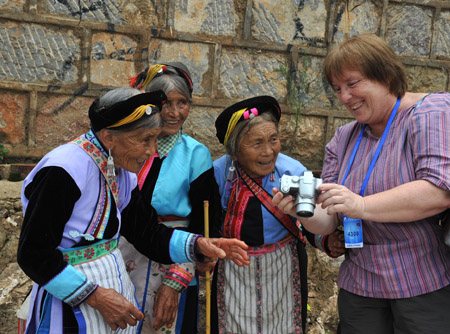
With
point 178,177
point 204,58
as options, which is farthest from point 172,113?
point 204,58

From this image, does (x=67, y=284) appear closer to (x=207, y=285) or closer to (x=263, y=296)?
(x=207, y=285)

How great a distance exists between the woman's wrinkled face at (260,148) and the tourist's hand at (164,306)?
0.83 m

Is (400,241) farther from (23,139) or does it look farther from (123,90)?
(23,139)

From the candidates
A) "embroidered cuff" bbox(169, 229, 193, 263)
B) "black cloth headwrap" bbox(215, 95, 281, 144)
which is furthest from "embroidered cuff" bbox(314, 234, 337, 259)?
"black cloth headwrap" bbox(215, 95, 281, 144)

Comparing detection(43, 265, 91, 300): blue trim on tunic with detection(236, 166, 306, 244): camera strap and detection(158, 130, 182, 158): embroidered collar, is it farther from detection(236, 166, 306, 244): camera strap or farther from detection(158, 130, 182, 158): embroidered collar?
detection(236, 166, 306, 244): camera strap

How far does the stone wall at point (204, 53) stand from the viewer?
4.40 metres

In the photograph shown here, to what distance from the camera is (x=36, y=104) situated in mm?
4441

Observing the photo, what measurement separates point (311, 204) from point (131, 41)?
337cm

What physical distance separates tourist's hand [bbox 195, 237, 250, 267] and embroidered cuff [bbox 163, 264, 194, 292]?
0.31 metres

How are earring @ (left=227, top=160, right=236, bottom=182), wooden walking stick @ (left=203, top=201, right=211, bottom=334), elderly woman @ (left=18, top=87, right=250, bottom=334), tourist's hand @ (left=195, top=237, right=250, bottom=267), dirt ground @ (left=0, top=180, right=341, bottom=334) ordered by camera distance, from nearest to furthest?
elderly woman @ (left=18, top=87, right=250, bottom=334) < tourist's hand @ (left=195, top=237, right=250, bottom=267) < wooden walking stick @ (left=203, top=201, right=211, bottom=334) < earring @ (left=227, top=160, right=236, bottom=182) < dirt ground @ (left=0, top=180, right=341, bottom=334)

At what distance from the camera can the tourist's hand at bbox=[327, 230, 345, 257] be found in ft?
7.42

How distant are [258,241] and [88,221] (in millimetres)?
1038

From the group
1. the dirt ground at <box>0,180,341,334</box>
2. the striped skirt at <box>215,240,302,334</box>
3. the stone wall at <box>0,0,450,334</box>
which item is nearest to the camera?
the striped skirt at <box>215,240,302,334</box>

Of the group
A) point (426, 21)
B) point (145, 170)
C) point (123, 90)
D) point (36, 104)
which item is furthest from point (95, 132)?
point (426, 21)
